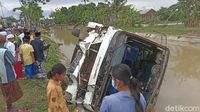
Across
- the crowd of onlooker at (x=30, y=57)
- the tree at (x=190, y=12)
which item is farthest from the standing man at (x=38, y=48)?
the tree at (x=190, y=12)

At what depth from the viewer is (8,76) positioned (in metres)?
7.71

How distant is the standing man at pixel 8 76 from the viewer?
757cm

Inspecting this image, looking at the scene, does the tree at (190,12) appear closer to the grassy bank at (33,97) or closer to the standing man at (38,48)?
the standing man at (38,48)

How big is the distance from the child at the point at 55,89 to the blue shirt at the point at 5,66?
2.38m

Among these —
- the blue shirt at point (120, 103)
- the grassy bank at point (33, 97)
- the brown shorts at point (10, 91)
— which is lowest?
the grassy bank at point (33, 97)

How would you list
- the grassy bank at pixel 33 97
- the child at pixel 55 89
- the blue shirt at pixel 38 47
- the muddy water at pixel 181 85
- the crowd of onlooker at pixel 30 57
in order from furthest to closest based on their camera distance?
the blue shirt at pixel 38 47 < the crowd of onlooker at pixel 30 57 < the muddy water at pixel 181 85 < the grassy bank at pixel 33 97 < the child at pixel 55 89

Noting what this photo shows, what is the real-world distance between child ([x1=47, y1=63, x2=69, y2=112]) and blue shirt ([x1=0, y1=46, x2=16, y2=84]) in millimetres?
2380

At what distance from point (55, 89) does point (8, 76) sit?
8.44ft

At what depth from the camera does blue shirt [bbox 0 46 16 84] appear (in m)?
7.55

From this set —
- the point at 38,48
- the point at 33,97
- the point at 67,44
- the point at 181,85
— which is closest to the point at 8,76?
the point at 33,97

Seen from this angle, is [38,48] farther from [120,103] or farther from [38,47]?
[120,103]

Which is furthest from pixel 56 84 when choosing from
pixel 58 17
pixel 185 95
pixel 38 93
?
pixel 58 17

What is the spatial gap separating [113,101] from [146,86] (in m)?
4.82

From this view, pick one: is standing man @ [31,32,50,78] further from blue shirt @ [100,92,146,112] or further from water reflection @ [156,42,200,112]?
blue shirt @ [100,92,146,112]
